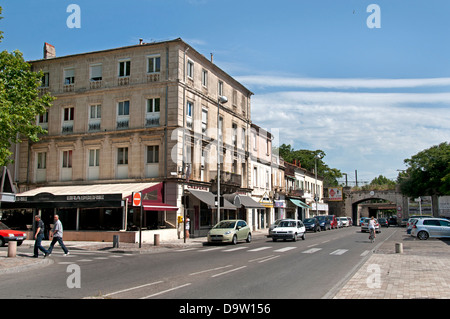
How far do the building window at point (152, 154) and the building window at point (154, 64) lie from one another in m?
5.77

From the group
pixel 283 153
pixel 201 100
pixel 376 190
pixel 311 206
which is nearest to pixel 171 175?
pixel 201 100

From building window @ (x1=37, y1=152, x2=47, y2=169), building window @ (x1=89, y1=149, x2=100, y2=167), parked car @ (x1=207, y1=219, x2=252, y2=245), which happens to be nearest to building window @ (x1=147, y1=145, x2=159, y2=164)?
building window @ (x1=89, y1=149, x2=100, y2=167)

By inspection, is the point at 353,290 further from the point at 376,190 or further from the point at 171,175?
the point at 376,190

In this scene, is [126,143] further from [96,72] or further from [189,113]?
[96,72]

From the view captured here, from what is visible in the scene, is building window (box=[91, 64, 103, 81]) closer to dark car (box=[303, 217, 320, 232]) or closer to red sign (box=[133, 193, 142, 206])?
red sign (box=[133, 193, 142, 206])

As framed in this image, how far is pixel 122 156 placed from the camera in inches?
1252

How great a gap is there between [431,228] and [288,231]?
10.3 m

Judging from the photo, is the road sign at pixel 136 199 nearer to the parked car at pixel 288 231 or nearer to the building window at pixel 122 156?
the building window at pixel 122 156

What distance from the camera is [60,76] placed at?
34219 mm

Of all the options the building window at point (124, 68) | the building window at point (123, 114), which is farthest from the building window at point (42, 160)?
the building window at point (124, 68)

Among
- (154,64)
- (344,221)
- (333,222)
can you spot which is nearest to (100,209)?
(154,64)

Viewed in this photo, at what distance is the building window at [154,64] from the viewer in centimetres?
3155

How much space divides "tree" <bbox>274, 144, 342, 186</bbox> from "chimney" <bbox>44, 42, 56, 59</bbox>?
57081 millimetres
